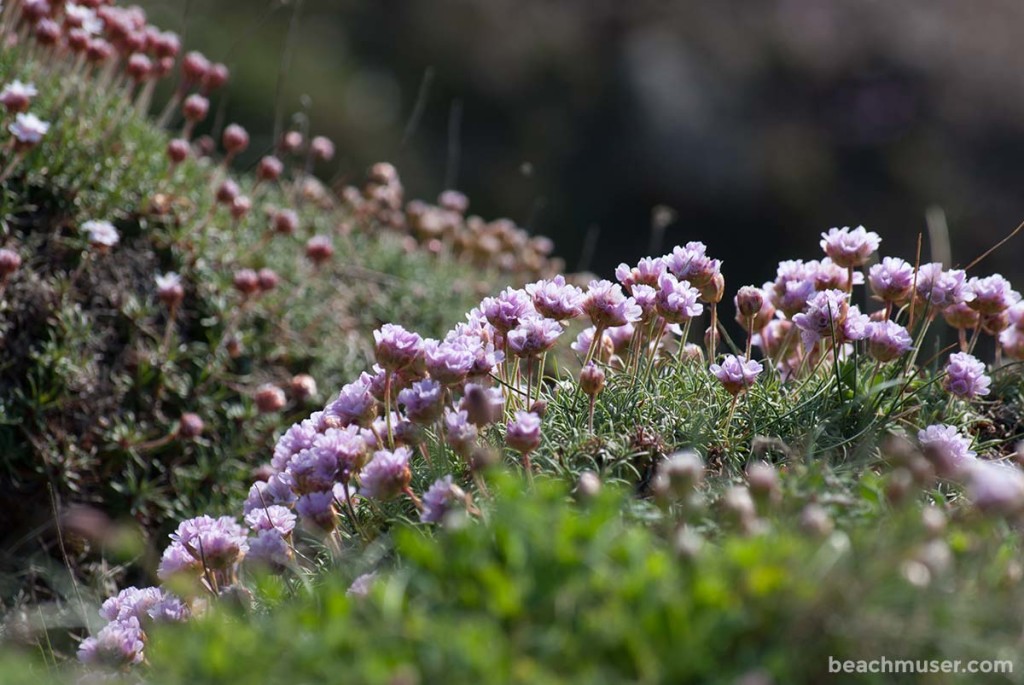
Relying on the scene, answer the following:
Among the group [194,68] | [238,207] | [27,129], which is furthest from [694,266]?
[194,68]

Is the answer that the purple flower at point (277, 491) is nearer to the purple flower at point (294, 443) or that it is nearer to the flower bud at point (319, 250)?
the purple flower at point (294, 443)

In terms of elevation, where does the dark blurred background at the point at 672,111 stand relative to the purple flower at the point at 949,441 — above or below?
→ above

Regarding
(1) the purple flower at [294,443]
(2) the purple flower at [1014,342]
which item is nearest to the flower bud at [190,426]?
(1) the purple flower at [294,443]

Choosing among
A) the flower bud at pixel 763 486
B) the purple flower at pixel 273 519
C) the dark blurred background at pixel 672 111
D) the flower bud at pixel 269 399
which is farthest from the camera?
the dark blurred background at pixel 672 111

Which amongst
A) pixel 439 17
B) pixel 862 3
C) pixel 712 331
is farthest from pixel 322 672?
pixel 862 3

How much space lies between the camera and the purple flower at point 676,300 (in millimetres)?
2213

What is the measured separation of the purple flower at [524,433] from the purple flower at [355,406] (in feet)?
1.36

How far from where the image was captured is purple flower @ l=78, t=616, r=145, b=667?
1.95 metres

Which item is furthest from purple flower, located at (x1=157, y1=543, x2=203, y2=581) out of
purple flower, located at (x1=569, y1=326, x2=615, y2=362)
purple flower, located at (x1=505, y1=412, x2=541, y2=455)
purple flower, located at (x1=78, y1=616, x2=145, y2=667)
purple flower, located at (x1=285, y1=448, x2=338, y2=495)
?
purple flower, located at (x1=569, y1=326, x2=615, y2=362)

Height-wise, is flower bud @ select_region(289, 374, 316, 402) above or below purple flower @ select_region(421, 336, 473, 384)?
above

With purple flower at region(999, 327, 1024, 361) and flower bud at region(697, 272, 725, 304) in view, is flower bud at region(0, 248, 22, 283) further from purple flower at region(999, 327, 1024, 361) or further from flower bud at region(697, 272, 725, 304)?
purple flower at region(999, 327, 1024, 361)

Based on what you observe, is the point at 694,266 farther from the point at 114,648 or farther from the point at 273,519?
the point at 114,648

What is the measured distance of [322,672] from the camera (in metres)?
1.27

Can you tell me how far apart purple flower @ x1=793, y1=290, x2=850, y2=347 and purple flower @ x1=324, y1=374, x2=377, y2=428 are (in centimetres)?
90
